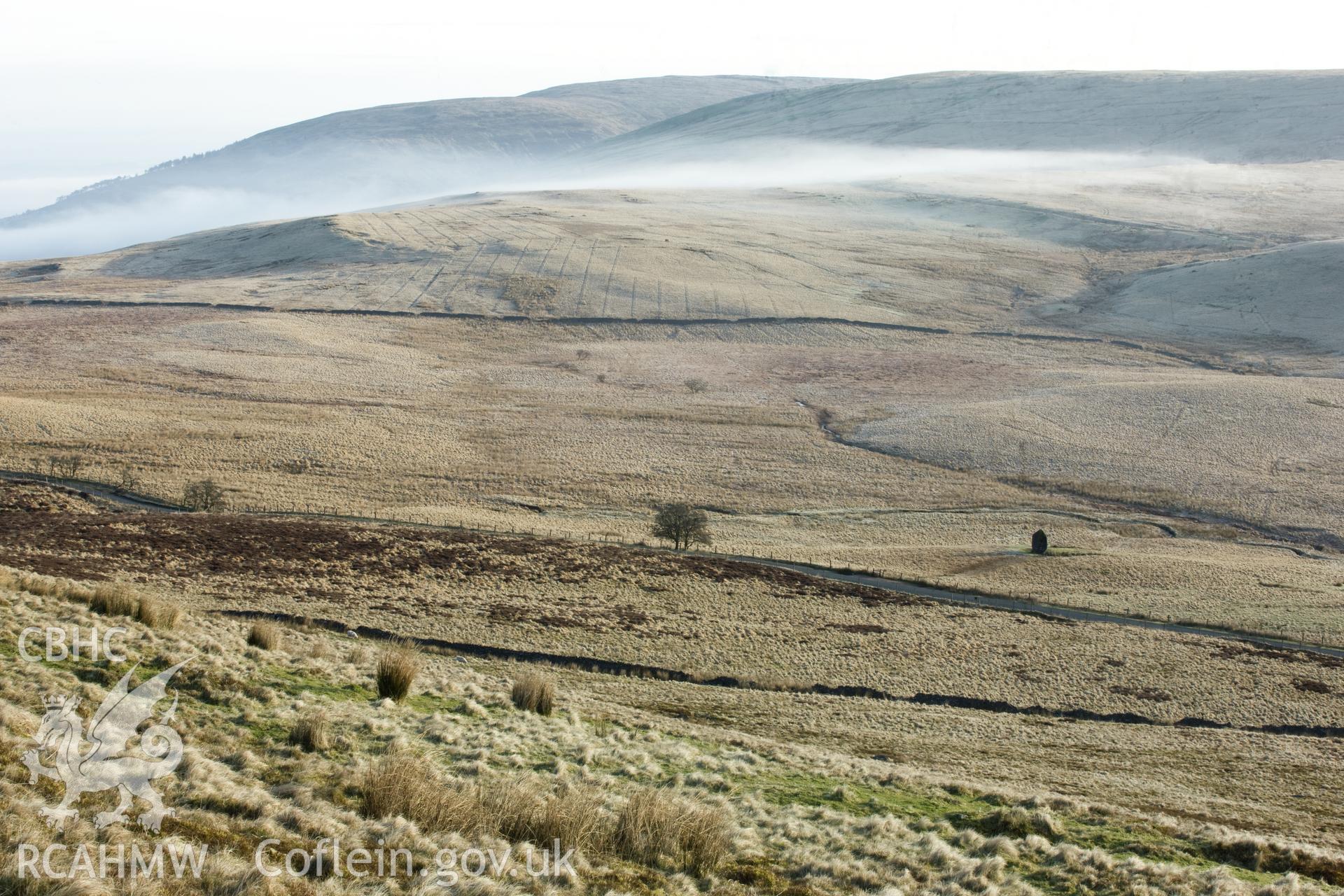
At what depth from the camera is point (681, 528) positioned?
42.0 metres

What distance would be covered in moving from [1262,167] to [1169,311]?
8603cm

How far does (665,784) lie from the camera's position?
13.2m

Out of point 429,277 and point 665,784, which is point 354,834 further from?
point 429,277

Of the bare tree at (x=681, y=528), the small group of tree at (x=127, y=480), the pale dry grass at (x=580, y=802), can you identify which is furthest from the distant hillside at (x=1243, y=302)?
the pale dry grass at (x=580, y=802)

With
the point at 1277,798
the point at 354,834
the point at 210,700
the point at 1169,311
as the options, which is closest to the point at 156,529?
the point at 210,700

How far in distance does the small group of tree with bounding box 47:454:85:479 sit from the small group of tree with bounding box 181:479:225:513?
529cm

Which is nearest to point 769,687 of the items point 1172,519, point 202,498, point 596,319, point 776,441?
point 202,498

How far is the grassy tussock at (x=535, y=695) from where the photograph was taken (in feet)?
53.5

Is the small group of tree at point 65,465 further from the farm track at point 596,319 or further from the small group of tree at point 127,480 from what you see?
the farm track at point 596,319

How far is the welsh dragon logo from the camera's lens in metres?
8.46

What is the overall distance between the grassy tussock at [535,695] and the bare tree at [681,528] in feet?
80.2

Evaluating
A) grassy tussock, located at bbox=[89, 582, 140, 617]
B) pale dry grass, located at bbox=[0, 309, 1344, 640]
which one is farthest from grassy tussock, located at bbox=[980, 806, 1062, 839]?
pale dry grass, located at bbox=[0, 309, 1344, 640]

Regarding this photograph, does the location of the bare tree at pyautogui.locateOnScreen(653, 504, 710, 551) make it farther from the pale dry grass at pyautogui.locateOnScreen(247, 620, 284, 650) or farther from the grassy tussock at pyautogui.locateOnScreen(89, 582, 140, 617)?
the grassy tussock at pyautogui.locateOnScreen(89, 582, 140, 617)

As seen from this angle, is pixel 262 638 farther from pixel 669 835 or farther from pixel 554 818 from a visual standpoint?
pixel 669 835
